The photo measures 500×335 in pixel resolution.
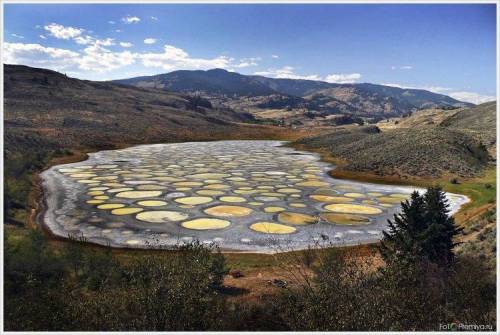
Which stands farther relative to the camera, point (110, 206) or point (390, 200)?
point (390, 200)

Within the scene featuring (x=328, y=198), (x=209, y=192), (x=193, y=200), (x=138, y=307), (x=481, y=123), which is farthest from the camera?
(x=481, y=123)

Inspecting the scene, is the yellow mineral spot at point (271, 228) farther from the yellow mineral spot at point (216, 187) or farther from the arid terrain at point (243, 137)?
the yellow mineral spot at point (216, 187)

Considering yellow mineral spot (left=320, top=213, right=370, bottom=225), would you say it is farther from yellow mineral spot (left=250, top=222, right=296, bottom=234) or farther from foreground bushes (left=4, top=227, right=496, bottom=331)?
foreground bushes (left=4, top=227, right=496, bottom=331)

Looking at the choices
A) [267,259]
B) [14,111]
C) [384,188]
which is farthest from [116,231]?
[14,111]

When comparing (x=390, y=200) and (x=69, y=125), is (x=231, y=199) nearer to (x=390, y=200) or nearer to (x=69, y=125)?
(x=390, y=200)

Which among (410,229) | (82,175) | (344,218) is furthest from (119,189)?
(410,229)

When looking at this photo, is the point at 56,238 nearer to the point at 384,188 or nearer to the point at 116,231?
the point at 116,231

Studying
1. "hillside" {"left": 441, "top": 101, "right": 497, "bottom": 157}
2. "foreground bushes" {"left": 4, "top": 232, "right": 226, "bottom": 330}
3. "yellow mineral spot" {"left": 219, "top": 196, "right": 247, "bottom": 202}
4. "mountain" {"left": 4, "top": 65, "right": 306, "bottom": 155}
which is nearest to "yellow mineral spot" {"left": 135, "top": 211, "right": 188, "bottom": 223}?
"yellow mineral spot" {"left": 219, "top": 196, "right": 247, "bottom": 202}
